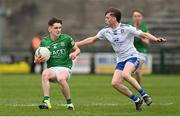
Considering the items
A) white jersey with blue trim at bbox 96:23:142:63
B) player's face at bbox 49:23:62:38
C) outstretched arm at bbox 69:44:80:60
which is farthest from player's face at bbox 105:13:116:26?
player's face at bbox 49:23:62:38

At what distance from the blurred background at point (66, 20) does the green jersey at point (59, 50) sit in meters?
24.1

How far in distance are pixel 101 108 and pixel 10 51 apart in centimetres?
2728

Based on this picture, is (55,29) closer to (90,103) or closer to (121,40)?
(121,40)

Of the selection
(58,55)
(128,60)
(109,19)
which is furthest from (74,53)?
(128,60)

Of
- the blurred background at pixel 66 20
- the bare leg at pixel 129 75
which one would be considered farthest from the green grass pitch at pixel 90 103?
the blurred background at pixel 66 20

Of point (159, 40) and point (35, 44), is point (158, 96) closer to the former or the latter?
point (159, 40)

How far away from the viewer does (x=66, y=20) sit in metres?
50.4

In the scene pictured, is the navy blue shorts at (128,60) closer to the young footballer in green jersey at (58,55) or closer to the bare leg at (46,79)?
the young footballer in green jersey at (58,55)

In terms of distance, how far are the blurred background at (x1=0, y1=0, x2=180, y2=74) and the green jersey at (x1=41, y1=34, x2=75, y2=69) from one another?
24138 mm

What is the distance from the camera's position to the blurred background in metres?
41.8

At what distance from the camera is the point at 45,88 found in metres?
14.7

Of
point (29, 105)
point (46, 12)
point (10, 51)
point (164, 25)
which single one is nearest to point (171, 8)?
point (164, 25)

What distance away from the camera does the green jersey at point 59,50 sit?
49.5 feet

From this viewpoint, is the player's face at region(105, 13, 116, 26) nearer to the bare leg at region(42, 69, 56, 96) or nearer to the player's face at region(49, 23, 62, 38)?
the player's face at region(49, 23, 62, 38)
